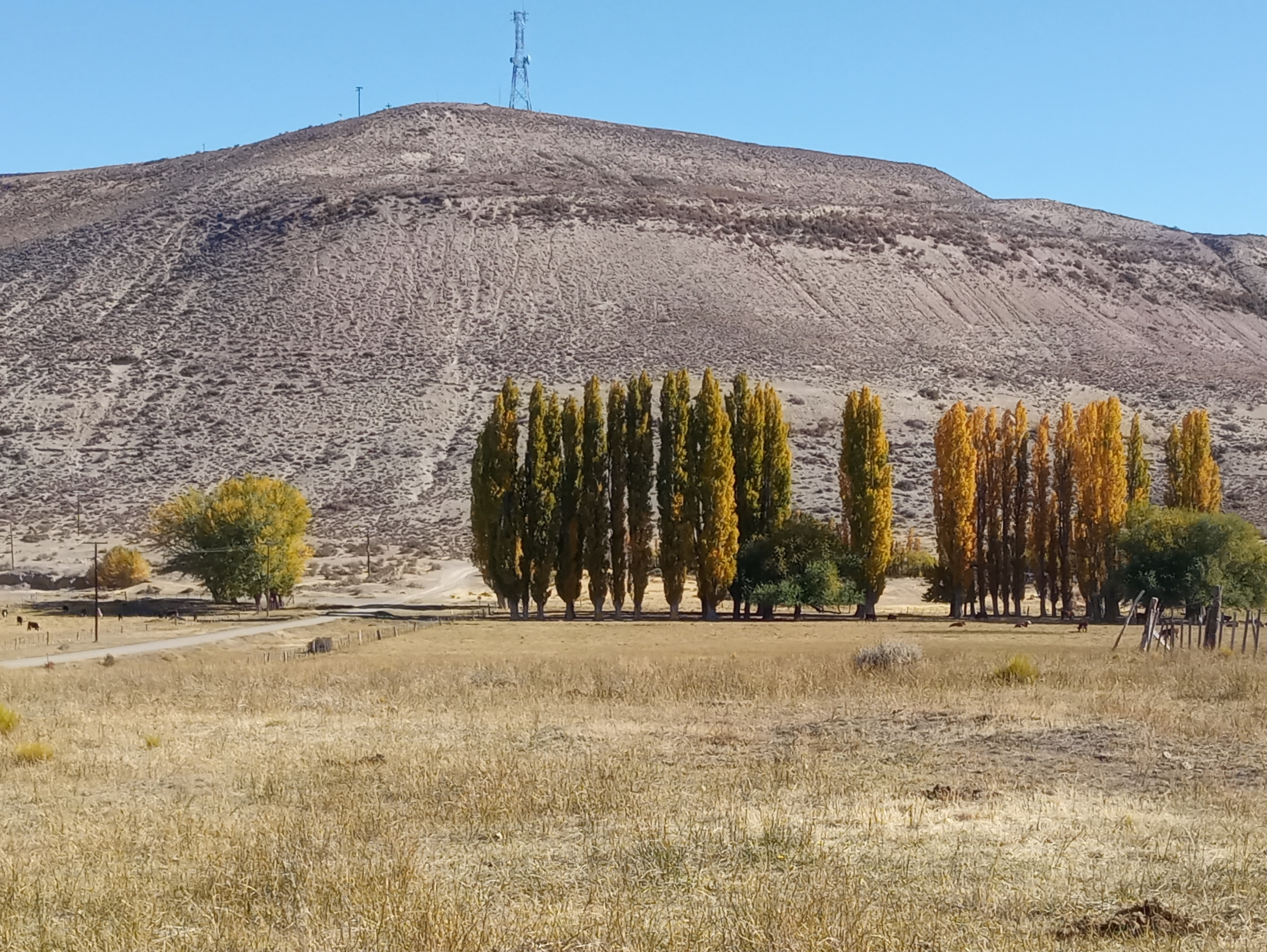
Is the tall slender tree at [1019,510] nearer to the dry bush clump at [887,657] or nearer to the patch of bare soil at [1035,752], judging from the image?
the dry bush clump at [887,657]

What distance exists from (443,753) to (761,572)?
41078 mm

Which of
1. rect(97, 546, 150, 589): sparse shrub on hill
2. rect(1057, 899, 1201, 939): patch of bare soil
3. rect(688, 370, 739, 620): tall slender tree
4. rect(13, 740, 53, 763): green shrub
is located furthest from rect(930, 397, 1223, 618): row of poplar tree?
rect(1057, 899, 1201, 939): patch of bare soil

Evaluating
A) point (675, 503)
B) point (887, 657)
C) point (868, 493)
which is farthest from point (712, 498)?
point (887, 657)

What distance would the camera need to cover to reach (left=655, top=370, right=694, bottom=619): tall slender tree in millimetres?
55094

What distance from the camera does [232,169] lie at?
482ft

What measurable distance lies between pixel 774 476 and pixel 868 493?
4.08m

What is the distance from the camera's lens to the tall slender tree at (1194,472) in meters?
59.0

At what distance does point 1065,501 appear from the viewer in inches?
2281

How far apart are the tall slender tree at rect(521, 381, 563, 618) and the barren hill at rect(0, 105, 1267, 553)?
81.1ft

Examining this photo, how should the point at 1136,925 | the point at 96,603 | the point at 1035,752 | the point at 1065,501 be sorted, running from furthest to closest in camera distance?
the point at 1065,501
the point at 96,603
the point at 1035,752
the point at 1136,925

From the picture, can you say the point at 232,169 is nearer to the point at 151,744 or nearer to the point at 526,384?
the point at 526,384

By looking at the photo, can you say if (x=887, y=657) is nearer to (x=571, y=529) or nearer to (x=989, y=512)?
(x=571, y=529)

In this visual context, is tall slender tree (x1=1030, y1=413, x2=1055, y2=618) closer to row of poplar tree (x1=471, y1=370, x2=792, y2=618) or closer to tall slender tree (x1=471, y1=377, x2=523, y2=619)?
row of poplar tree (x1=471, y1=370, x2=792, y2=618)

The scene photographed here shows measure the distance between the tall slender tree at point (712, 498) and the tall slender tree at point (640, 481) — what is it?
2035 millimetres
